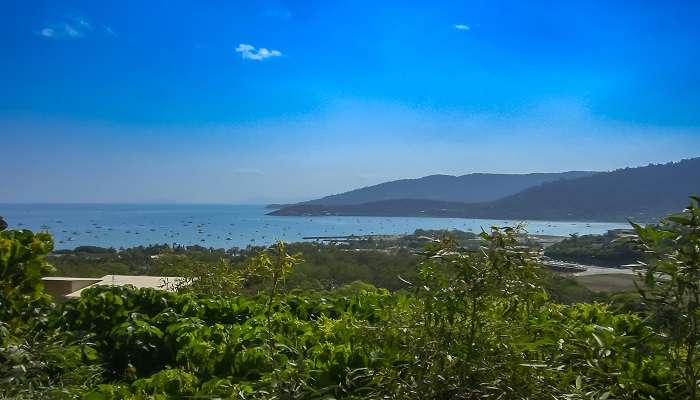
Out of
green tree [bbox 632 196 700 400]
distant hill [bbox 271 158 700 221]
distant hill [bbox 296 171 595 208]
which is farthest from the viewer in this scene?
distant hill [bbox 296 171 595 208]

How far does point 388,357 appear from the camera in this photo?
1.76 m

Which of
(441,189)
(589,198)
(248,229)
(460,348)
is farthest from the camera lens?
(441,189)

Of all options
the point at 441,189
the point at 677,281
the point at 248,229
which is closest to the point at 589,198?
the point at 248,229

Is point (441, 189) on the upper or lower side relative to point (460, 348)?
upper

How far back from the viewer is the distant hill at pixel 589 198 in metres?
13.1

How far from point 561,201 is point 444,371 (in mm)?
17149

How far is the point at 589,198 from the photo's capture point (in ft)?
55.4

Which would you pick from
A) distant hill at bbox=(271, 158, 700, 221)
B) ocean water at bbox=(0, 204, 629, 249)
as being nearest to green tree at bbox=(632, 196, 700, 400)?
ocean water at bbox=(0, 204, 629, 249)

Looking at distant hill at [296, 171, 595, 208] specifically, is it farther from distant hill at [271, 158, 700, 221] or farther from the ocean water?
the ocean water

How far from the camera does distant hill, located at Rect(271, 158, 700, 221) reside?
43.0ft

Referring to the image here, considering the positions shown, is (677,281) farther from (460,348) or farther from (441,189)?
(441,189)

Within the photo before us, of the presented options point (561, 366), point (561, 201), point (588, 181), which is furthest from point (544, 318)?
point (588, 181)

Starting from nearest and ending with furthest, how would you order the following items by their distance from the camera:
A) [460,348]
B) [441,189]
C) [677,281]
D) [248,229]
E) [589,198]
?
[677,281], [460,348], [248,229], [589,198], [441,189]

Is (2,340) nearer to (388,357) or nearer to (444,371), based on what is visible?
(388,357)
